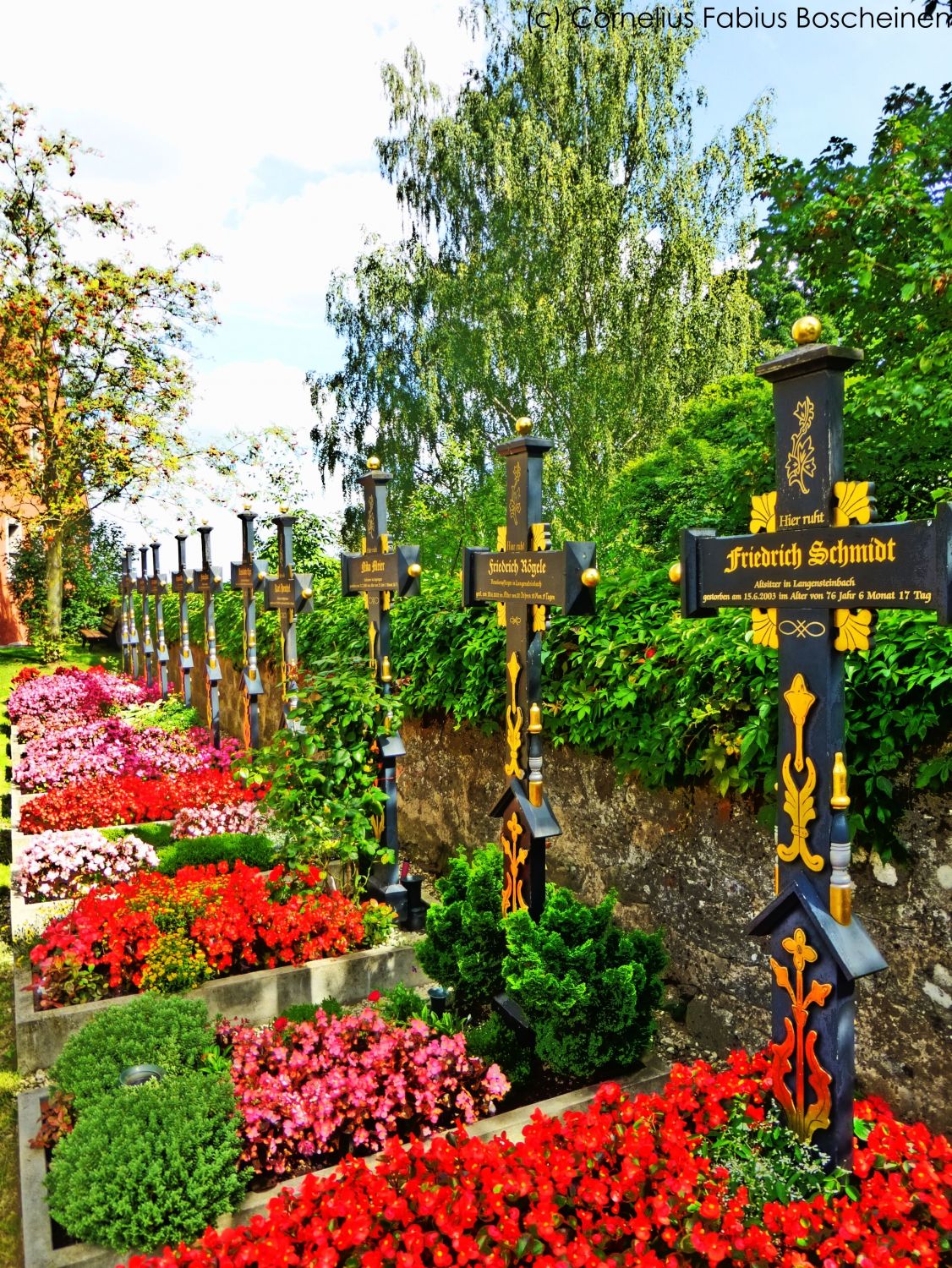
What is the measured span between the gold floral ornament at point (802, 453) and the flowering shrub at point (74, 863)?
15.7 feet

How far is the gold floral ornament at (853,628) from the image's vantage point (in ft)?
9.71

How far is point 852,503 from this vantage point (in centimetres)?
300

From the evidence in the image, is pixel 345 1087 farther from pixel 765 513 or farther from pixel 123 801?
pixel 123 801

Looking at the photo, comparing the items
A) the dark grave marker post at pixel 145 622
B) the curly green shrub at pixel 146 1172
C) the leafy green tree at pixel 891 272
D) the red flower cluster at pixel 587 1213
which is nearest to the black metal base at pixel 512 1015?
the red flower cluster at pixel 587 1213

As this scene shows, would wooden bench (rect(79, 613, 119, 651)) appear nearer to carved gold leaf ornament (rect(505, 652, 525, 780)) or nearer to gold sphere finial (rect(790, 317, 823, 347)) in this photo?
carved gold leaf ornament (rect(505, 652, 525, 780))

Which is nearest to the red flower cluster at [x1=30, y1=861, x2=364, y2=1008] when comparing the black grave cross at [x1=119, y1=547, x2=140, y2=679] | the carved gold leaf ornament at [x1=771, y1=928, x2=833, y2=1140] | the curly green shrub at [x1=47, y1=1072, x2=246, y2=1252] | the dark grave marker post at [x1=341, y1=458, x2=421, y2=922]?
the dark grave marker post at [x1=341, y1=458, x2=421, y2=922]

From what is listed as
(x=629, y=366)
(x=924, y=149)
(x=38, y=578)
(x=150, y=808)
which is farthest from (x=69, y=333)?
(x=924, y=149)

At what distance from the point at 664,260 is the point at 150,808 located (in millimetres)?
14883

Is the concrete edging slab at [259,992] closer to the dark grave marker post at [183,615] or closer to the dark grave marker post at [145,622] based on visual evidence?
the dark grave marker post at [183,615]

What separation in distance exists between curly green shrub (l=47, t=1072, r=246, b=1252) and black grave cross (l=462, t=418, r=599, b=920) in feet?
5.73

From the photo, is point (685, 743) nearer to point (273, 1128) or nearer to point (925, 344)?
point (273, 1128)

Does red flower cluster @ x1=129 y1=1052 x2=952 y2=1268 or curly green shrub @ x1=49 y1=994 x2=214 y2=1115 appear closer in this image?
red flower cluster @ x1=129 y1=1052 x2=952 y2=1268

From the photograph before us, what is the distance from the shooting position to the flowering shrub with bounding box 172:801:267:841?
704 centimetres

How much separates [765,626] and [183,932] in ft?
11.2
